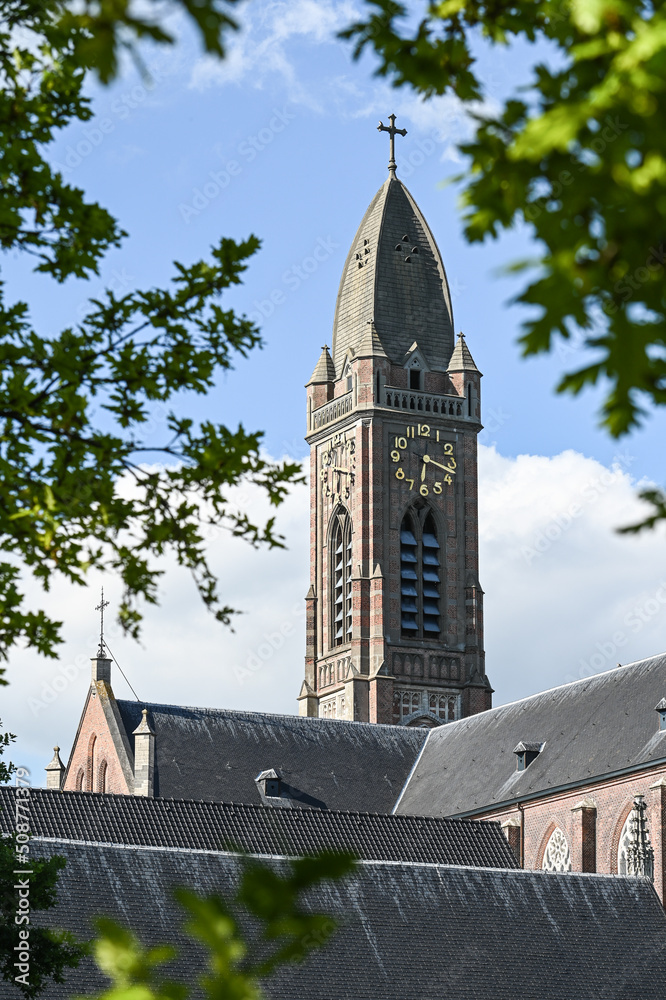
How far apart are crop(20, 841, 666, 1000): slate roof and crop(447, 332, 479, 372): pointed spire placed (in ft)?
101

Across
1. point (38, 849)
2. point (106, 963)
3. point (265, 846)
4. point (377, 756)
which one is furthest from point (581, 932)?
point (106, 963)

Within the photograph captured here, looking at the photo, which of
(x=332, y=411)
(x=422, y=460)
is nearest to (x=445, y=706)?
(x=422, y=460)

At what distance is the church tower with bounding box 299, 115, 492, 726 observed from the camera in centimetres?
5647

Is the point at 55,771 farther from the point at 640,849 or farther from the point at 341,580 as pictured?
the point at 640,849

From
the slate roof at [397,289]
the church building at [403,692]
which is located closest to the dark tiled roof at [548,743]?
the church building at [403,692]

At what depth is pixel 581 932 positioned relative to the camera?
101ft

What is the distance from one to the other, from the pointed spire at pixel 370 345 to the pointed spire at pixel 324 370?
6.47 feet

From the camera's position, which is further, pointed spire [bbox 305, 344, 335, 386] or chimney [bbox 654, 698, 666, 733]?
pointed spire [bbox 305, 344, 335, 386]

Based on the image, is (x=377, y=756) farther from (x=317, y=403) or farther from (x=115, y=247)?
(x=115, y=247)

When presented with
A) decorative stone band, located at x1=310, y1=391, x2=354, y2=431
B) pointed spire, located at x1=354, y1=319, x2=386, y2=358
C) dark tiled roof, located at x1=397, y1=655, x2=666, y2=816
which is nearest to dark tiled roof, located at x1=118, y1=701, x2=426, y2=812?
dark tiled roof, located at x1=397, y1=655, x2=666, y2=816

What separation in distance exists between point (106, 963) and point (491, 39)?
8.88 feet

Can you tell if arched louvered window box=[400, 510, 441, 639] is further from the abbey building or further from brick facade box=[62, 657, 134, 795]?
brick facade box=[62, 657, 134, 795]

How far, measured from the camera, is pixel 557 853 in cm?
4119

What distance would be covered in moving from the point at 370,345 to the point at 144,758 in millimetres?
21248
